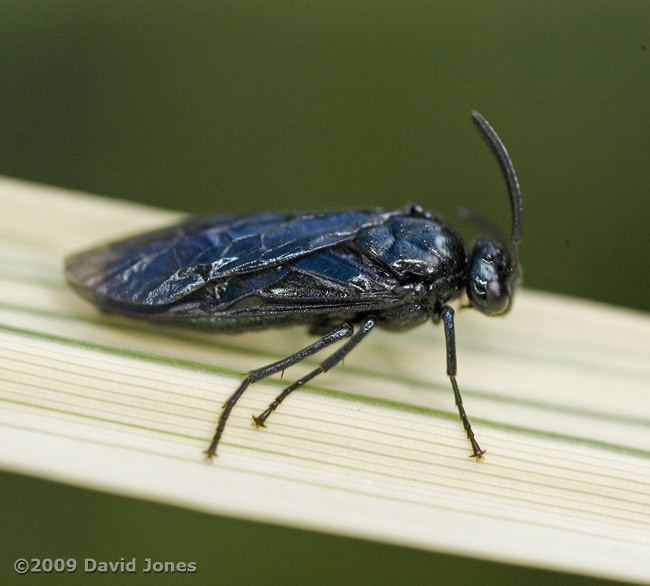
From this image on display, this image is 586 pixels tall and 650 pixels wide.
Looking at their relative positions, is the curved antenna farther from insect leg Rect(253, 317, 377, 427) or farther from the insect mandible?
insect leg Rect(253, 317, 377, 427)

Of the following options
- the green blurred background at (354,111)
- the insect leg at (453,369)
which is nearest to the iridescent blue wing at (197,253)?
the insect leg at (453,369)

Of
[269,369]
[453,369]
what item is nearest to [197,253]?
[269,369]

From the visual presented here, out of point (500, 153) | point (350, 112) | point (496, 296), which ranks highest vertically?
point (500, 153)

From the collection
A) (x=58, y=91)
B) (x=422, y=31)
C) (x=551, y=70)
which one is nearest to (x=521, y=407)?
(x=551, y=70)

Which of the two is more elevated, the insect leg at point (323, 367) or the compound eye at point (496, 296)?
the compound eye at point (496, 296)

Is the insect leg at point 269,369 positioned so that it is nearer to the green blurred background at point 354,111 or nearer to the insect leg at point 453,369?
the insect leg at point 453,369

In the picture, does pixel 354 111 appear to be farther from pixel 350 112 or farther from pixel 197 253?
pixel 197 253

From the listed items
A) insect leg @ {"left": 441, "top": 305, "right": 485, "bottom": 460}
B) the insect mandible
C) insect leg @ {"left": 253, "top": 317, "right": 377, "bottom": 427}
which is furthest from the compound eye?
insect leg @ {"left": 253, "top": 317, "right": 377, "bottom": 427}
